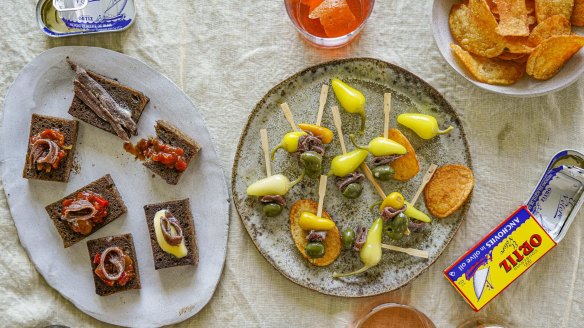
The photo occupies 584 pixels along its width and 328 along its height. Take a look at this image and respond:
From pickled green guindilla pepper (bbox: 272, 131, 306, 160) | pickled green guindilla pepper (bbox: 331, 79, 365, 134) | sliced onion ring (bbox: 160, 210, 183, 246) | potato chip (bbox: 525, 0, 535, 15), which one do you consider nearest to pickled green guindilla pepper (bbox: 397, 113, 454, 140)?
pickled green guindilla pepper (bbox: 331, 79, 365, 134)

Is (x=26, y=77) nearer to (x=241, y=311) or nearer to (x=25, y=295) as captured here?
(x=25, y=295)

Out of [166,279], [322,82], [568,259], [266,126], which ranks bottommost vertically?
[166,279]

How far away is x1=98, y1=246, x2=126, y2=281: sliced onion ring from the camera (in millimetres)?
2082

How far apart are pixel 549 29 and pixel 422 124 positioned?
53 cm

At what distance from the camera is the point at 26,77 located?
2.18 metres

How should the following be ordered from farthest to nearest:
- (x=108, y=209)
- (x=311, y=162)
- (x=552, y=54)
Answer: (x=108, y=209) < (x=311, y=162) < (x=552, y=54)

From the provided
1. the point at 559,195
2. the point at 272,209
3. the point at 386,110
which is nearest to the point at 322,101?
the point at 386,110

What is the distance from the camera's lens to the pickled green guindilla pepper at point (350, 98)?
2.10 meters

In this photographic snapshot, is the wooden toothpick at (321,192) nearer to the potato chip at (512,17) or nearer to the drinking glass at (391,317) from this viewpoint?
the drinking glass at (391,317)

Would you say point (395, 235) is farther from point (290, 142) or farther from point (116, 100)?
point (116, 100)

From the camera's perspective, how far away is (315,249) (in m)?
2.06

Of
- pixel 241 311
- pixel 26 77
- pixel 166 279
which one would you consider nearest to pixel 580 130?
pixel 241 311

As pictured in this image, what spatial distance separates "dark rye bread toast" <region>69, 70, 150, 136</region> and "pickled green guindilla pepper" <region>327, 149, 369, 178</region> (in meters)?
0.77

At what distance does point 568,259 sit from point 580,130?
494 mm
